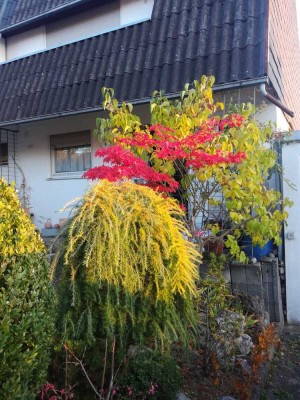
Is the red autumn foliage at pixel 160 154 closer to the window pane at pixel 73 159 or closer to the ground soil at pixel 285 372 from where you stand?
the ground soil at pixel 285 372

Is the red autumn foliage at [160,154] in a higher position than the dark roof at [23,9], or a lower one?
lower

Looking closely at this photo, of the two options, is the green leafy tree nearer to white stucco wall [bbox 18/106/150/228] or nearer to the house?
the house

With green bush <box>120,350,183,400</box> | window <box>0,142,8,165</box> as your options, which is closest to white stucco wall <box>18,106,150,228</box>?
window <box>0,142,8,165</box>

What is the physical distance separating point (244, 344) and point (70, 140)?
6.18 metres

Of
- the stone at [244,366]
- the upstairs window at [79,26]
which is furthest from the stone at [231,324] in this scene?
the upstairs window at [79,26]

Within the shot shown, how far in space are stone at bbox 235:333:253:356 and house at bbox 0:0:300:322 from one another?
1.79m

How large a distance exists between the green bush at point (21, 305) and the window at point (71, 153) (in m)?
6.26

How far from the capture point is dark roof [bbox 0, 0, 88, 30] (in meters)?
8.49

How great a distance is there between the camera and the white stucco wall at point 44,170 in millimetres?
8289

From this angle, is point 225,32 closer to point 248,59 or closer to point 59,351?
point 248,59

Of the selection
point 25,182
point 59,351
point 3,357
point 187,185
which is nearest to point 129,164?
point 187,185

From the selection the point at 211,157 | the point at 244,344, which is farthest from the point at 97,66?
the point at 244,344

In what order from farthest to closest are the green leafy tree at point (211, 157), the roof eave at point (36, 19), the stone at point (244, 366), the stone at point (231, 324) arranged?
the roof eave at point (36, 19) → the green leafy tree at point (211, 157) → the stone at point (231, 324) → the stone at point (244, 366)

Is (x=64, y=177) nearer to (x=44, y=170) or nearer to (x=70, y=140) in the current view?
(x=44, y=170)
